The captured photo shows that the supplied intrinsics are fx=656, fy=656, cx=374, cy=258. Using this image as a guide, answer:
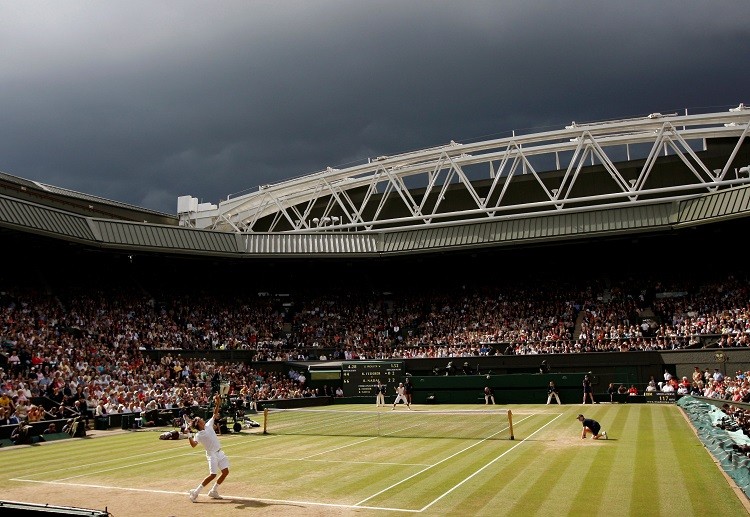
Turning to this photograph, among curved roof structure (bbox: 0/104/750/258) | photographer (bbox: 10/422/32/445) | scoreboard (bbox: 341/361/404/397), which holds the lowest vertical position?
photographer (bbox: 10/422/32/445)

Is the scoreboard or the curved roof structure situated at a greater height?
the curved roof structure

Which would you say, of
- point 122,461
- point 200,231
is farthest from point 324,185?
point 122,461

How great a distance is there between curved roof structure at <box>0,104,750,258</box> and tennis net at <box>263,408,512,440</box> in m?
17.9

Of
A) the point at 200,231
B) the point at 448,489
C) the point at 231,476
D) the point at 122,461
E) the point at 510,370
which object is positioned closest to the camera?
the point at 448,489

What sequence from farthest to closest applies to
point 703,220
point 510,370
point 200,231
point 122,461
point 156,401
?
point 200,231, point 510,370, point 703,220, point 156,401, point 122,461

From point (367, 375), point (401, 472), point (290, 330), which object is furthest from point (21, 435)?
point (290, 330)

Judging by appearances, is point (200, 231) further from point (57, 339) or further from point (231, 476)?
point (231, 476)

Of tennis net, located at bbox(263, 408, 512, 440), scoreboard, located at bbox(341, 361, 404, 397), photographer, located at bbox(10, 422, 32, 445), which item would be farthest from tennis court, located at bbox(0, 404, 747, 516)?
scoreboard, located at bbox(341, 361, 404, 397)

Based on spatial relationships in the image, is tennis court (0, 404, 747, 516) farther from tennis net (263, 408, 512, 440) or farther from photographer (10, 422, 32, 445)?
photographer (10, 422, 32, 445)

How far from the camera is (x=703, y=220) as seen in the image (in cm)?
4184

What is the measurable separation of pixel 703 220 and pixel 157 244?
3748 cm

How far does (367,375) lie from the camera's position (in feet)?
149

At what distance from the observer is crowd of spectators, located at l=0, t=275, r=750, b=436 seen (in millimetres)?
34188

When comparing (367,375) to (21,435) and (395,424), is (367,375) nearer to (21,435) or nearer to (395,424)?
(395,424)
